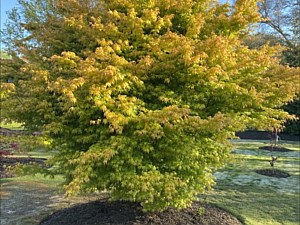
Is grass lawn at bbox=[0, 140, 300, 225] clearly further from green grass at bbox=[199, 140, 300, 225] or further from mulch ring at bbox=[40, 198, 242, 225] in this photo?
mulch ring at bbox=[40, 198, 242, 225]

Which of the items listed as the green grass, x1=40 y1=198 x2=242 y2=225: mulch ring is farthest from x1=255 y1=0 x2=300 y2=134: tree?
x1=40 y1=198 x2=242 y2=225: mulch ring

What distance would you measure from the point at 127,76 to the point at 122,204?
224cm

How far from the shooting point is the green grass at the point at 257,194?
17.5 feet

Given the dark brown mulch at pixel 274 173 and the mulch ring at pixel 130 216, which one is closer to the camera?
the mulch ring at pixel 130 216

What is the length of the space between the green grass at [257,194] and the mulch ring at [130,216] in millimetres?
505

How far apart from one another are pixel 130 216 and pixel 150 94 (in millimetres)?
1745

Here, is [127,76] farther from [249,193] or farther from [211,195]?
[249,193]

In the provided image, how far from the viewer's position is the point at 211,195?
21.1 ft

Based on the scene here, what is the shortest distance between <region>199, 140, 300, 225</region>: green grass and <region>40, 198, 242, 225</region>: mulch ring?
50 cm

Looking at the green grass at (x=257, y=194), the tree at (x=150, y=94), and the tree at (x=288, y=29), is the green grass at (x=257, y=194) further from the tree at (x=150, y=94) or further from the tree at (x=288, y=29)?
the tree at (x=288, y=29)

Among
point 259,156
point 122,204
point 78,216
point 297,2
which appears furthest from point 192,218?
point 297,2

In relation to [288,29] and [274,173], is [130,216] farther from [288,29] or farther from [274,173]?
[288,29]

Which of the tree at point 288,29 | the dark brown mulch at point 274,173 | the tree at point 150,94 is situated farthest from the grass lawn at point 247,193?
the tree at point 288,29

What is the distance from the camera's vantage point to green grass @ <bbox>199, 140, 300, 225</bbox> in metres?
5.33
